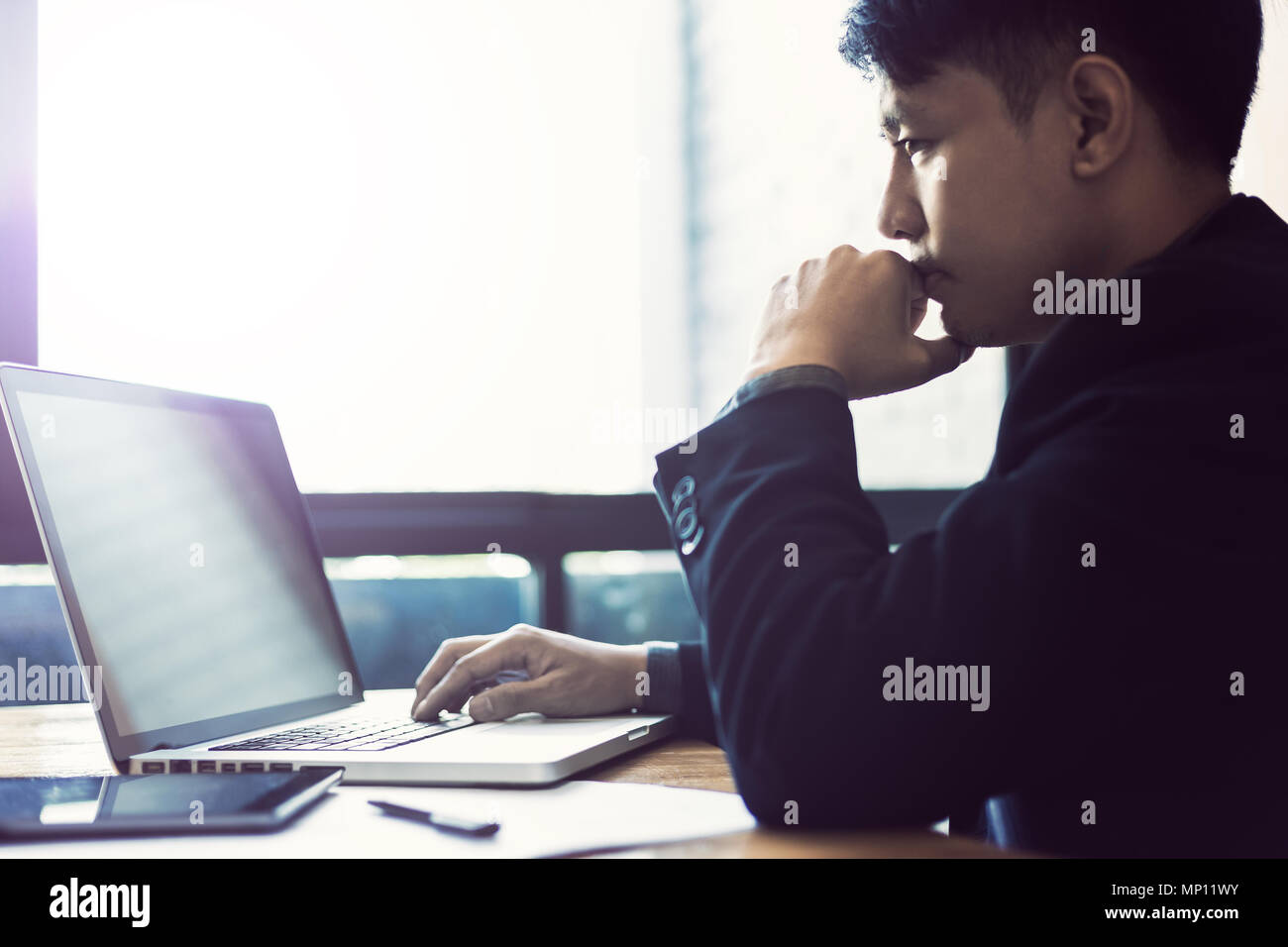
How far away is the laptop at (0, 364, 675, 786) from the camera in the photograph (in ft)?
2.52

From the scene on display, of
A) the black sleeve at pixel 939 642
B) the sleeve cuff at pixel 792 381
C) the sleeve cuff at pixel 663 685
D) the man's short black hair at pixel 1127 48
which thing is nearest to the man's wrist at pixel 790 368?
the sleeve cuff at pixel 792 381

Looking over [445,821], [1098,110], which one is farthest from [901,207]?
[445,821]

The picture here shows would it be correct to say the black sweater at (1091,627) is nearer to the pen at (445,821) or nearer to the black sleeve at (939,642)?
the black sleeve at (939,642)

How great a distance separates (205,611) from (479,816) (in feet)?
1.49

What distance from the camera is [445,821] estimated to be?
59 cm

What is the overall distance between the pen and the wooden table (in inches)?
3.4

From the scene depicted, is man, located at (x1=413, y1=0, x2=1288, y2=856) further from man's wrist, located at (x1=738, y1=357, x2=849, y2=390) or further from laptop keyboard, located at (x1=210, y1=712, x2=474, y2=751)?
laptop keyboard, located at (x1=210, y1=712, x2=474, y2=751)

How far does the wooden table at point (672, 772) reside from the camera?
0.56 meters

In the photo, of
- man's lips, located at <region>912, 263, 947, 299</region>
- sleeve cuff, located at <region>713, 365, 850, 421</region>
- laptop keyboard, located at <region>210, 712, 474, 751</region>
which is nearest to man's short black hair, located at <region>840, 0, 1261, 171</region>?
man's lips, located at <region>912, 263, 947, 299</region>

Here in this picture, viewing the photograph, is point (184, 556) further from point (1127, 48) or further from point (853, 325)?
point (1127, 48)

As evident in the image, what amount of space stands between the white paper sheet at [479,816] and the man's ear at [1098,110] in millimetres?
544
